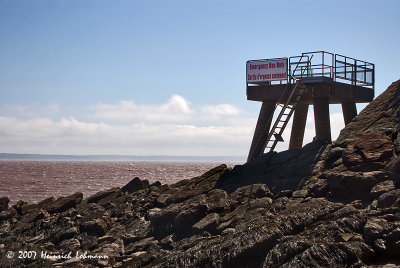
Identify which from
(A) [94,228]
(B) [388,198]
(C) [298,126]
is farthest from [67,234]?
(C) [298,126]

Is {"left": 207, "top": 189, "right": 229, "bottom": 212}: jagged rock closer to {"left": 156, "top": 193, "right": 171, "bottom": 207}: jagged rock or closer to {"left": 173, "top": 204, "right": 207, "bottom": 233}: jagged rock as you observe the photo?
{"left": 173, "top": 204, "right": 207, "bottom": 233}: jagged rock

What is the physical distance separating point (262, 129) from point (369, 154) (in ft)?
34.9

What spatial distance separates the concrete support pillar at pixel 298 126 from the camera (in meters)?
30.0

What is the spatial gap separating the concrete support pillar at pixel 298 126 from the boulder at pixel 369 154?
11078 mm

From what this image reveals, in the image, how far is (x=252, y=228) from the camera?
12.9m

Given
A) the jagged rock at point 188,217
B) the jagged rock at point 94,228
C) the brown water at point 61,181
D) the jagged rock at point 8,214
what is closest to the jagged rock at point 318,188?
the jagged rock at point 188,217

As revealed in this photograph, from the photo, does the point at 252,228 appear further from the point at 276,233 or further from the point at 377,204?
the point at 377,204

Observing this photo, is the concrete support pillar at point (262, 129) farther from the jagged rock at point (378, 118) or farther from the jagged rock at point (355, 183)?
the jagged rock at point (355, 183)

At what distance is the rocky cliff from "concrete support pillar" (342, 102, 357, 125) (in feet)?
10.7

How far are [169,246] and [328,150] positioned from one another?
880 cm

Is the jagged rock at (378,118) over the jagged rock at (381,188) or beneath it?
over

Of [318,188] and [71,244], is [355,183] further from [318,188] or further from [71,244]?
[71,244]

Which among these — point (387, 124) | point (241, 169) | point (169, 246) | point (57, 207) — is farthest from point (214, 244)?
point (57, 207)

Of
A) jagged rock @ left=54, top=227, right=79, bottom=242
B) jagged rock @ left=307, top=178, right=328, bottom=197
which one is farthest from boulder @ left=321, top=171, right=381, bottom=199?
jagged rock @ left=54, top=227, right=79, bottom=242
